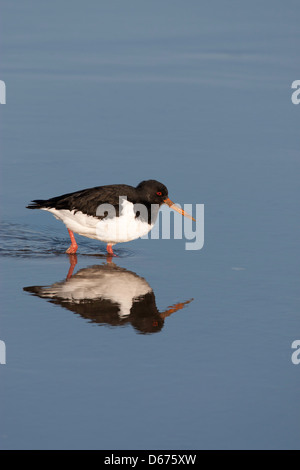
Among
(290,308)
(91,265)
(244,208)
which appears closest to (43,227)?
(91,265)

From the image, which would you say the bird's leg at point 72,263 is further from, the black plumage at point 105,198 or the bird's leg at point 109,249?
the black plumage at point 105,198

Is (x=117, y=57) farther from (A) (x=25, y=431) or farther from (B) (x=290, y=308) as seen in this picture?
(A) (x=25, y=431)

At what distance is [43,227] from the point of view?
38.2 ft

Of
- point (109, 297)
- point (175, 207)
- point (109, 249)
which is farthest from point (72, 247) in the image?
point (109, 297)

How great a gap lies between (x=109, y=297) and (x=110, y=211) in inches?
64.8

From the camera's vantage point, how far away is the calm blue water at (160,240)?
695cm

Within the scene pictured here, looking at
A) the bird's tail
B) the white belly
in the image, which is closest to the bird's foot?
the white belly

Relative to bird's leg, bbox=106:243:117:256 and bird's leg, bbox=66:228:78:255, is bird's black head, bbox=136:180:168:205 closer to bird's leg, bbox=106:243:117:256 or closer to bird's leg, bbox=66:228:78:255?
bird's leg, bbox=106:243:117:256

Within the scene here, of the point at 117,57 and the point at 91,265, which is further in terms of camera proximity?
the point at 117,57

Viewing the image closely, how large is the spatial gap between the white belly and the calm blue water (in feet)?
0.95

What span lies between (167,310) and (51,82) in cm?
801

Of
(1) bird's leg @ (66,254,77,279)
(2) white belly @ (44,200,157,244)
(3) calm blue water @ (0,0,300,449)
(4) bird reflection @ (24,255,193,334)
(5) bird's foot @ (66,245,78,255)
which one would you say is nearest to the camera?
(3) calm blue water @ (0,0,300,449)

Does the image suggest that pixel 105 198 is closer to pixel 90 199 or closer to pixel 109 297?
pixel 90 199

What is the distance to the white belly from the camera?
10.5m
